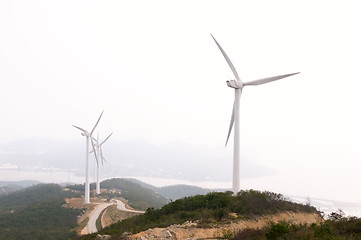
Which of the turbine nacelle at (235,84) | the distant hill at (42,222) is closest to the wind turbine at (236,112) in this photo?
the turbine nacelle at (235,84)

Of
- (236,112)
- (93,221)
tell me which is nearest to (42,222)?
(93,221)

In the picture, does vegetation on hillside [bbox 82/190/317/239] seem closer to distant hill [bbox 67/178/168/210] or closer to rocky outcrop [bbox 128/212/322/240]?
rocky outcrop [bbox 128/212/322/240]

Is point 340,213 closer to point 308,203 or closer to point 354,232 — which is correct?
point 354,232

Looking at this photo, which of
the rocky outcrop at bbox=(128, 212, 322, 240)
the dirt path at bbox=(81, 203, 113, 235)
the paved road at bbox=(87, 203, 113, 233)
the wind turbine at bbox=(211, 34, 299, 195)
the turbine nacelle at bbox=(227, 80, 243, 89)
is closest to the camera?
the rocky outcrop at bbox=(128, 212, 322, 240)

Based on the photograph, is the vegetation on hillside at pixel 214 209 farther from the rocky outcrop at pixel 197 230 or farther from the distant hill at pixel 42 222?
the distant hill at pixel 42 222

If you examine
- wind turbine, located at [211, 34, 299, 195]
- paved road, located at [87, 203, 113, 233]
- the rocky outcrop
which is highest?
wind turbine, located at [211, 34, 299, 195]

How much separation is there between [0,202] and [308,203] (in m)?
154

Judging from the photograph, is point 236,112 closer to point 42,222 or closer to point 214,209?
point 214,209

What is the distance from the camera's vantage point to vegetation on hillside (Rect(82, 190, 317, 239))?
25656mm

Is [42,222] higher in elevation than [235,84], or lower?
lower

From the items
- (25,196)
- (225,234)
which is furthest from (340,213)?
(25,196)

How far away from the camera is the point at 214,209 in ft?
93.8

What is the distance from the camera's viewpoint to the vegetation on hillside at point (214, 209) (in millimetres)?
25656

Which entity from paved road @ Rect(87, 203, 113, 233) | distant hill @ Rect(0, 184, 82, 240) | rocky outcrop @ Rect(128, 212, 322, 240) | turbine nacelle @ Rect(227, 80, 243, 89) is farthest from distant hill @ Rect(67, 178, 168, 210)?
rocky outcrop @ Rect(128, 212, 322, 240)
